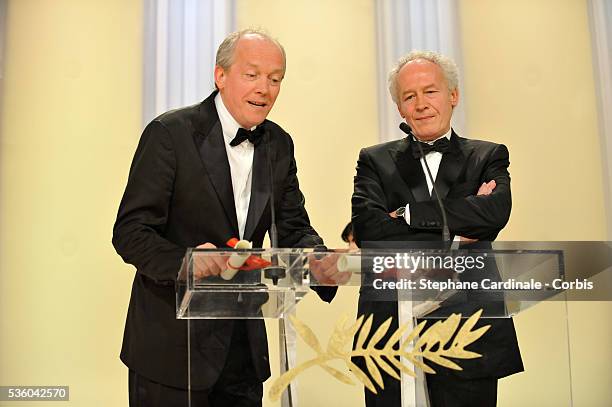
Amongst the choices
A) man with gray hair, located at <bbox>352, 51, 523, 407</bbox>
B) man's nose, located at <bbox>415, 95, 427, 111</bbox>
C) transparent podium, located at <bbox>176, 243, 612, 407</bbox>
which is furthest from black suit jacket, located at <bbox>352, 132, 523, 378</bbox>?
transparent podium, located at <bbox>176, 243, 612, 407</bbox>

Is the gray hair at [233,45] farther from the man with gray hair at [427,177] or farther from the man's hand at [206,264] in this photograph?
the man's hand at [206,264]

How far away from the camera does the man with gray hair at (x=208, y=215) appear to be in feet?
6.73

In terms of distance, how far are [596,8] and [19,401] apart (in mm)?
3341

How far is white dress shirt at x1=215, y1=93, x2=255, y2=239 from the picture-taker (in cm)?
286

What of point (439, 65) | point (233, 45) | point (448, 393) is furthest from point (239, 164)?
point (448, 393)

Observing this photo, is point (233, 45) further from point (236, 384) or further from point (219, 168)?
point (236, 384)

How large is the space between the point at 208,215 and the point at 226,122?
15.1 inches

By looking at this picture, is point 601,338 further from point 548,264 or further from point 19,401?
point 19,401

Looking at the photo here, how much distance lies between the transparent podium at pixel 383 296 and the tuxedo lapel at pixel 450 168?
107 cm

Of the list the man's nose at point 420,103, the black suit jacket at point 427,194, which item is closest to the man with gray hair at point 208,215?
the black suit jacket at point 427,194

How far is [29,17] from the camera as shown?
4.58m

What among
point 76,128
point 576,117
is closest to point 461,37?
point 576,117

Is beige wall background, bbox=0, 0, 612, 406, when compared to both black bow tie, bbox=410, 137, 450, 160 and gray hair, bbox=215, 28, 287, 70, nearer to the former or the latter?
black bow tie, bbox=410, 137, 450, 160

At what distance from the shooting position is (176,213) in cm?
277
